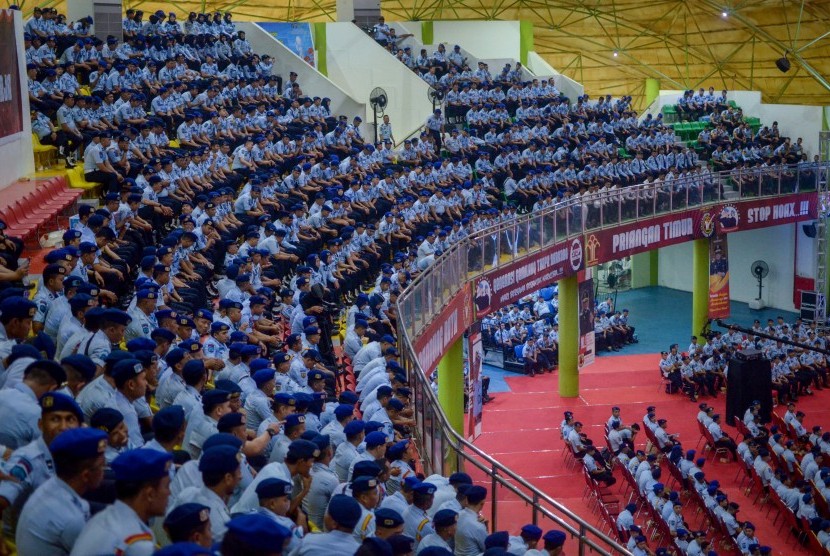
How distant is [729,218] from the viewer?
24047 millimetres

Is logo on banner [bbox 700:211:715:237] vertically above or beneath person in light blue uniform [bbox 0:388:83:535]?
beneath

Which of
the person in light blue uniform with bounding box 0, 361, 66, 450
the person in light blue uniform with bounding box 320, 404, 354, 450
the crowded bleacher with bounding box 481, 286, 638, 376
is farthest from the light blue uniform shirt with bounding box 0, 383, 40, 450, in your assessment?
the crowded bleacher with bounding box 481, 286, 638, 376

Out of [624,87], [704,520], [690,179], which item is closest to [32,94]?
[704,520]

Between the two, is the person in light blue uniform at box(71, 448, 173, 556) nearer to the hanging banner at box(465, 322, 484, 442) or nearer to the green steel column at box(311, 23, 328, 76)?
the hanging banner at box(465, 322, 484, 442)

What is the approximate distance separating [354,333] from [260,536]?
7.38 metres

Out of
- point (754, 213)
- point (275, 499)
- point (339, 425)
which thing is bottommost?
point (754, 213)

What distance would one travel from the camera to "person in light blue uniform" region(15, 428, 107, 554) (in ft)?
12.9

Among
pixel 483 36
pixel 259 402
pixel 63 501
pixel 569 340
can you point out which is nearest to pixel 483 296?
pixel 569 340

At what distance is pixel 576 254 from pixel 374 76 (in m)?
9.19

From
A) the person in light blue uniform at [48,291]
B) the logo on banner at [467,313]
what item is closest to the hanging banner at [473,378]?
the logo on banner at [467,313]

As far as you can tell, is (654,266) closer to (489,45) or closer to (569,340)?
(489,45)

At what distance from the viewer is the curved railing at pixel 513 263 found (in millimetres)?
7582

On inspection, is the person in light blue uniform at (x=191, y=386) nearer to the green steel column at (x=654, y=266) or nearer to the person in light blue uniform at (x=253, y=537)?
the person in light blue uniform at (x=253, y=537)

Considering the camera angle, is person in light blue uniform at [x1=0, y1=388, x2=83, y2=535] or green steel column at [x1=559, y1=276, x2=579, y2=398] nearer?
person in light blue uniform at [x1=0, y1=388, x2=83, y2=535]
